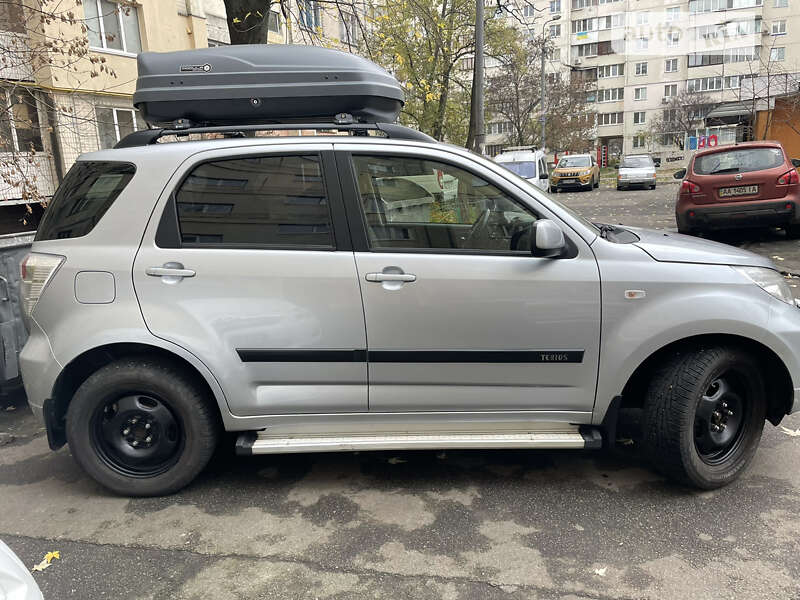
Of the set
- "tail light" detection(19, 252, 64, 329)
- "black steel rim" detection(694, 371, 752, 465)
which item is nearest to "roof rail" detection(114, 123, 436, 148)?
"tail light" detection(19, 252, 64, 329)

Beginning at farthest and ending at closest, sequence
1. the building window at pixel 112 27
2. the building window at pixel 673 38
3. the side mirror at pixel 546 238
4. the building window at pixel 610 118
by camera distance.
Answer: the building window at pixel 610 118
the building window at pixel 673 38
the building window at pixel 112 27
the side mirror at pixel 546 238

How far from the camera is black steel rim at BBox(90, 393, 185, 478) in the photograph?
10.8 feet

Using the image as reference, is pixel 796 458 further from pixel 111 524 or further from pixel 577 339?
pixel 111 524

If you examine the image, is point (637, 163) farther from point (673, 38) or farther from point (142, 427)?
point (673, 38)

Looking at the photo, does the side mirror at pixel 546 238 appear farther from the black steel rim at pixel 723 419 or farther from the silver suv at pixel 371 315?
the black steel rim at pixel 723 419

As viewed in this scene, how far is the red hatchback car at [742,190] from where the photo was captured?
32.0ft

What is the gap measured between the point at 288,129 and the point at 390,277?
102cm

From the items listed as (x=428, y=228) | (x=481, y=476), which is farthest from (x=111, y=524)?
(x=428, y=228)

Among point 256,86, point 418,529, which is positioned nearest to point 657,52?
point 256,86

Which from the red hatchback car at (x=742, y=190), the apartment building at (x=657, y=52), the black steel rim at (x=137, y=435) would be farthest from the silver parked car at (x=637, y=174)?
the apartment building at (x=657, y=52)

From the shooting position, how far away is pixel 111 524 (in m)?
3.15

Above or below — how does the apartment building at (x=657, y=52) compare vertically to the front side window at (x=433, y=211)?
above

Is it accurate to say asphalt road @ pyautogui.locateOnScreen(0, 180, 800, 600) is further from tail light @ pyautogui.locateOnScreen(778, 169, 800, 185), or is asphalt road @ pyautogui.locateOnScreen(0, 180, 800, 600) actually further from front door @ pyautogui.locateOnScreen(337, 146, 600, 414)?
tail light @ pyautogui.locateOnScreen(778, 169, 800, 185)

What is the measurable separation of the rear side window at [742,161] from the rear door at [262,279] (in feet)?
29.8
